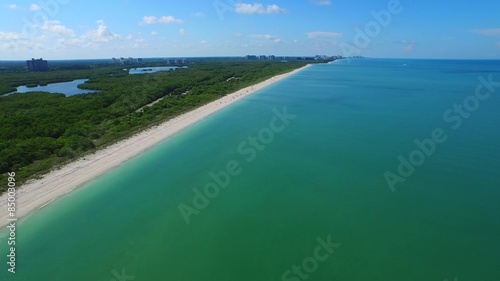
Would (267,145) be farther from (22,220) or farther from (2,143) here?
(2,143)

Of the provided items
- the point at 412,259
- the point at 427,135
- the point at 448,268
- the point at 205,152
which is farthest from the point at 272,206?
the point at 427,135

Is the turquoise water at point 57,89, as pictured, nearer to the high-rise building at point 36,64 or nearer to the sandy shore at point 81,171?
the sandy shore at point 81,171

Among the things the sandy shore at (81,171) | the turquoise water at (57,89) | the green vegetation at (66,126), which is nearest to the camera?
the sandy shore at (81,171)

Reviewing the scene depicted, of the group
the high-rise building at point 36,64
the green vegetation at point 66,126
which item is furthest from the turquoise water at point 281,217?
the high-rise building at point 36,64

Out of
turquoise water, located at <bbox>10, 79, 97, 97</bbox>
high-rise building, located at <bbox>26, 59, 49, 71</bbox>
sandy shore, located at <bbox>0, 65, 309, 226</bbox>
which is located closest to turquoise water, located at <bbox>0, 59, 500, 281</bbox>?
sandy shore, located at <bbox>0, 65, 309, 226</bbox>

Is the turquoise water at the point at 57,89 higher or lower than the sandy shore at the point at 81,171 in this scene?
lower

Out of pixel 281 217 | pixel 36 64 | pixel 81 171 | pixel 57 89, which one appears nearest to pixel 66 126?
pixel 81 171
